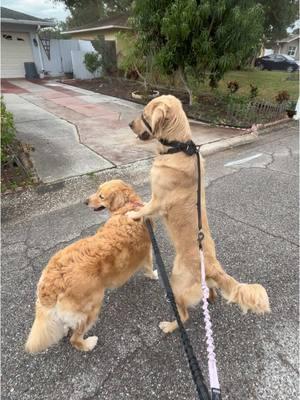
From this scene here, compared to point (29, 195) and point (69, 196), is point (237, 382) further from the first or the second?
point (29, 195)

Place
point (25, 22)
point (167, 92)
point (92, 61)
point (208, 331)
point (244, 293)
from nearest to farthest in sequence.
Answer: point (208, 331) → point (244, 293) → point (167, 92) → point (92, 61) → point (25, 22)

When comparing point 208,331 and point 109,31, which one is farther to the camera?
point 109,31

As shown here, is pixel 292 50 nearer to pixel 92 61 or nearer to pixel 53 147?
pixel 92 61

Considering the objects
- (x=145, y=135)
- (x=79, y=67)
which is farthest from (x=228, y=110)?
(x=79, y=67)

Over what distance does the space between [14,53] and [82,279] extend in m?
20.8

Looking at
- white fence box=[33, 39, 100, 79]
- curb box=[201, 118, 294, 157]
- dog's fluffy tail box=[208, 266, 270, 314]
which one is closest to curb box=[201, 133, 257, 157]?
curb box=[201, 118, 294, 157]

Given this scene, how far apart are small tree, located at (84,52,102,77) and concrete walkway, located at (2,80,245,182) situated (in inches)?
179

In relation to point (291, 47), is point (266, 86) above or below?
below

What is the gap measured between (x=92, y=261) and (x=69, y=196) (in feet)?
9.45

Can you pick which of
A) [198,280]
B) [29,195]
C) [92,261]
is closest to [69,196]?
[29,195]

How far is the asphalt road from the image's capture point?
7.02 feet

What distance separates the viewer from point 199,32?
28.5ft

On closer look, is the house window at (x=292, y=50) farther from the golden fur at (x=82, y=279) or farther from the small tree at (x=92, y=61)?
the golden fur at (x=82, y=279)

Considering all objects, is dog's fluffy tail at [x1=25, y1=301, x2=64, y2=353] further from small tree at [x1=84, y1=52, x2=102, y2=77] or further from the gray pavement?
small tree at [x1=84, y1=52, x2=102, y2=77]
